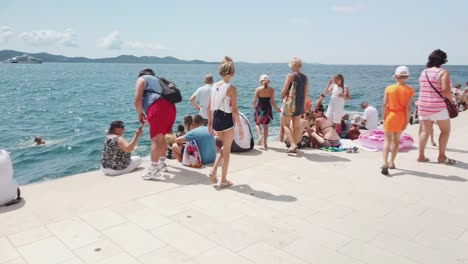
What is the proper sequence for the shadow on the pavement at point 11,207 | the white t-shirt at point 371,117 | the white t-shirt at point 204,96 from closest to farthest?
the shadow on the pavement at point 11,207 → the white t-shirt at point 204,96 → the white t-shirt at point 371,117

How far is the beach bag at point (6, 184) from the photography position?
4.29 m


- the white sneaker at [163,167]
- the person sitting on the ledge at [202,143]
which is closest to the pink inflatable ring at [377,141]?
the person sitting on the ledge at [202,143]

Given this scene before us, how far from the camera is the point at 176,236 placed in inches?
145

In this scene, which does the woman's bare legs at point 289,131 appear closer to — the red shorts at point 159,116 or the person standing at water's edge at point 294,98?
the person standing at water's edge at point 294,98

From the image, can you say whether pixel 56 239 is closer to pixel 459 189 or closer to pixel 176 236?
pixel 176 236

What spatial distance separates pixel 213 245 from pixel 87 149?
498 inches

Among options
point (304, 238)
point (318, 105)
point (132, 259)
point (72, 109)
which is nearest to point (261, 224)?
point (304, 238)

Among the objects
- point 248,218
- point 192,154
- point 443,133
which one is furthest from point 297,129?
point 248,218

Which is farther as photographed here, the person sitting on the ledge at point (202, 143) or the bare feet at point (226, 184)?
the person sitting on the ledge at point (202, 143)

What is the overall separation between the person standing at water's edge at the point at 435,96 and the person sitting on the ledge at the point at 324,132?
1736mm

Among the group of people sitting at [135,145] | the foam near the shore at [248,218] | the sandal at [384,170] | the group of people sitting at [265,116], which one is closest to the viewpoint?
the foam near the shore at [248,218]

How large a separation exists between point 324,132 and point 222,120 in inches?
145

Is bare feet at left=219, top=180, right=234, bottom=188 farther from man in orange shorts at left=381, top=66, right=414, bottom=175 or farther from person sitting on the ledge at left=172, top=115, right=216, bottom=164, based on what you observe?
man in orange shorts at left=381, top=66, right=414, bottom=175

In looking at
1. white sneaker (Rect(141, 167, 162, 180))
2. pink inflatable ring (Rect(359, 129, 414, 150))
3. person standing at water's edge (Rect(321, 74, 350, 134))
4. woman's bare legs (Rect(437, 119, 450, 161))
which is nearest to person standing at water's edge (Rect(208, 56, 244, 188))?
white sneaker (Rect(141, 167, 162, 180))
